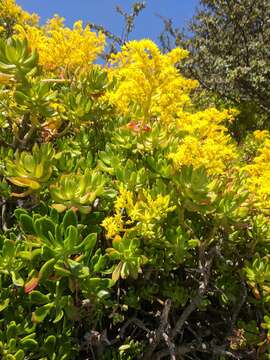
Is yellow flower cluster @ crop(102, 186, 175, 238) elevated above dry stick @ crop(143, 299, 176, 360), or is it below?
above

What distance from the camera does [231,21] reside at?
922 cm

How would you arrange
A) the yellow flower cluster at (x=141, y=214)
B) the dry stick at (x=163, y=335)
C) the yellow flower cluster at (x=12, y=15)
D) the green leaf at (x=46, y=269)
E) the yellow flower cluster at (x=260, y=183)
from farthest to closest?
the yellow flower cluster at (x=12, y=15) → the yellow flower cluster at (x=260, y=183) → the dry stick at (x=163, y=335) → the yellow flower cluster at (x=141, y=214) → the green leaf at (x=46, y=269)

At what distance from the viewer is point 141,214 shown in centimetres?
226

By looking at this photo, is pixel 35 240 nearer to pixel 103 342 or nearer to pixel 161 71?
pixel 103 342

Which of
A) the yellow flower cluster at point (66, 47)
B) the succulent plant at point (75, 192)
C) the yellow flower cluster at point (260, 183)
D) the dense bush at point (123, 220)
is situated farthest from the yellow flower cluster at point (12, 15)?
the succulent plant at point (75, 192)

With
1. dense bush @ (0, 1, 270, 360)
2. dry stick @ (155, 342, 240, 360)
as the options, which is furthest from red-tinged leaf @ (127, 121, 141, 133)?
dry stick @ (155, 342, 240, 360)

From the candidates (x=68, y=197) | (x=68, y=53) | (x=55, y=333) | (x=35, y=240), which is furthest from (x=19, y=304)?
(x=68, y=53)

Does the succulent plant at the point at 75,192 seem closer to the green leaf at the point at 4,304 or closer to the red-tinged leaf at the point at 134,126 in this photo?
the green leaf at the point at 4,304

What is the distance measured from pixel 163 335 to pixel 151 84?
1.32m

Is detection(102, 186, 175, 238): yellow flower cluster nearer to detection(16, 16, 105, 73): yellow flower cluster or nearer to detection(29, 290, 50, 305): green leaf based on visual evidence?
detection(29, 290, 50, 305): green leaf

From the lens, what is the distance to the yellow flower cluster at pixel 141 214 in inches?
88.7

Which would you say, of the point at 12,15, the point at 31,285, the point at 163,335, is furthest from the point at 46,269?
the point at 12,15

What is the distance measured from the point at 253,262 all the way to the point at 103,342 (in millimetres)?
872

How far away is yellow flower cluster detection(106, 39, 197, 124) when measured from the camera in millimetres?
2623
